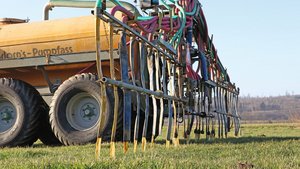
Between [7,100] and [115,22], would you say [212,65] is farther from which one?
[115,22]

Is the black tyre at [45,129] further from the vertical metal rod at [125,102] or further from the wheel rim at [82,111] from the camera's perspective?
the vertical metal rod at [125,102]

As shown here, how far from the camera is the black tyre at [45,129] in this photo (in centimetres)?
→ 966

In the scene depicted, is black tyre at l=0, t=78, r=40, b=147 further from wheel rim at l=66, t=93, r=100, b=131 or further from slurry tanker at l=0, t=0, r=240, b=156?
wheel rim at l=66, t=93, r=100, b=131

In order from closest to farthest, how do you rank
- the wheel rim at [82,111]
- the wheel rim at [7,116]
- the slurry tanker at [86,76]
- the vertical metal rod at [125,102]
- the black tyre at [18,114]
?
the vertical metal rod at [125,102]
the slurry tanker at [86,76]
the wheel rim at [82,111]
the black tyre at [18,114]
the wheel rim at [7,116]

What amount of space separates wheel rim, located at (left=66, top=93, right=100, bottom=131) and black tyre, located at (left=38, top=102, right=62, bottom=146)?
91 cm

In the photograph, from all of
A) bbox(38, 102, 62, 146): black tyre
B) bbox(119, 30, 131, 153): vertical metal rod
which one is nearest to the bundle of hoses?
bbox(119, 30, 131, 153): vertical metal rod

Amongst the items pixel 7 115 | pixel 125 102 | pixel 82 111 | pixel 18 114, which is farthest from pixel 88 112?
pixel 125 102

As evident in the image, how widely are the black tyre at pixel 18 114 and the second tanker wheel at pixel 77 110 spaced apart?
25.3 inches

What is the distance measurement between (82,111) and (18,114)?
1.26 m

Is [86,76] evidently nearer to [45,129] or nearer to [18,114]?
[18,114]

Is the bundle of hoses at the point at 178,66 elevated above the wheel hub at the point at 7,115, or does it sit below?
above

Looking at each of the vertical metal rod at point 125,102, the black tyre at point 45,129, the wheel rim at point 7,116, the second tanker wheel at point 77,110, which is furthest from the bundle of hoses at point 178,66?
the wheel rim at point 7,116

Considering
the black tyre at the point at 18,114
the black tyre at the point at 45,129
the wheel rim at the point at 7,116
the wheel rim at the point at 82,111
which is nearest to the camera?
the wheel rim at the point at 82,111

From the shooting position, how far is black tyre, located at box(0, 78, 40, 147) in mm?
9148
